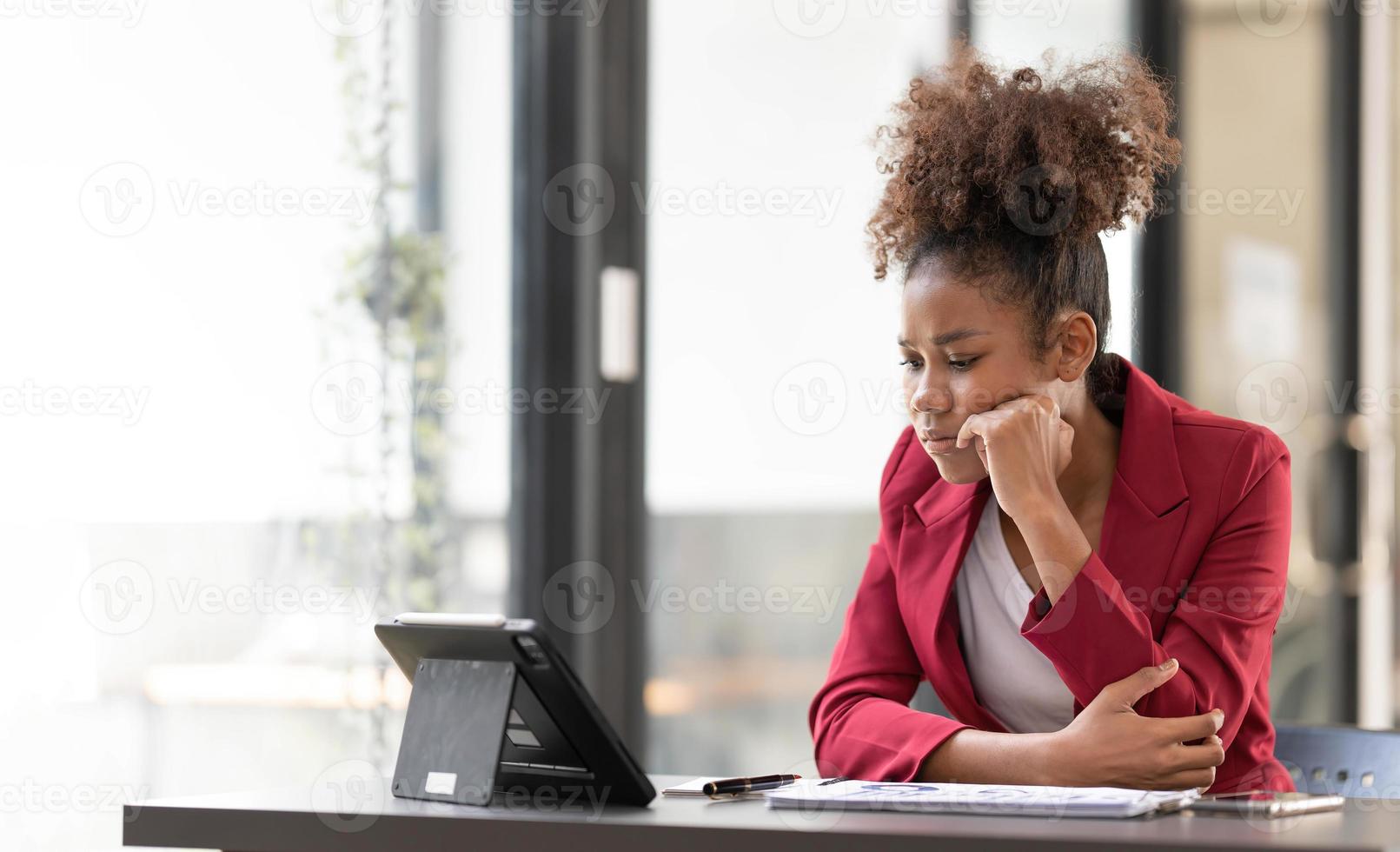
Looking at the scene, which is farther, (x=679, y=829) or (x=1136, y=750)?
(x=1136, y=750)

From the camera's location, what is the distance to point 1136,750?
1.49 m

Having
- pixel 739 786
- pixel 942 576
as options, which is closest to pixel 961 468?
pixel 942 576

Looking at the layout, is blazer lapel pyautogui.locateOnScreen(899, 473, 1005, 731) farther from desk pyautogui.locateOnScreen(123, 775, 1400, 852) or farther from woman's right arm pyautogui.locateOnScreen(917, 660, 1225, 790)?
desk pyautogui.locateOnScreen(123, 775, 1400, 852)

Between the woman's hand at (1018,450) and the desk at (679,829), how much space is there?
0.48 metres

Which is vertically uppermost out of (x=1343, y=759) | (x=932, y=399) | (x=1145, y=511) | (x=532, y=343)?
(x=532, y=343)

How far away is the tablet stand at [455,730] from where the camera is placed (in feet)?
4.57

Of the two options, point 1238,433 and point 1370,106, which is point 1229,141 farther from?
point 1238,433

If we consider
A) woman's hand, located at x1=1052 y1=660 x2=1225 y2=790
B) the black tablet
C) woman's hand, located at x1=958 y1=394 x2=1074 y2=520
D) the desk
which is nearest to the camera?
the desk

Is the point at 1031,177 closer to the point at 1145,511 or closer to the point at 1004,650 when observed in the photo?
the point at 1145,511

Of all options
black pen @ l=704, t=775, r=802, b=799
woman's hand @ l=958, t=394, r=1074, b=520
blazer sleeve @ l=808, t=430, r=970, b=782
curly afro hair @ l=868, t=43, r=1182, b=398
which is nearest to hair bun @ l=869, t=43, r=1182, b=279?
curly afro hair @ l=868, t=43, r=1182, b=398

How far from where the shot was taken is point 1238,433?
181cm

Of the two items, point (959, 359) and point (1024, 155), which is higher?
point (1024, 155)

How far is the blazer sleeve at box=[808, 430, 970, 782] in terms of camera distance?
1629 millimetres

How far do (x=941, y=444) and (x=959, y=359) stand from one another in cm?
10
